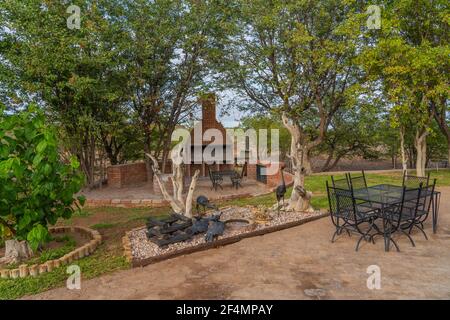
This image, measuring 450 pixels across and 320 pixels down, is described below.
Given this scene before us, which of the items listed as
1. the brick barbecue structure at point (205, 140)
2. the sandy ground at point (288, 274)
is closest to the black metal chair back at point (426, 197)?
the sandy ground at point (288, 274)

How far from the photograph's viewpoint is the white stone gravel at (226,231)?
15.6ft

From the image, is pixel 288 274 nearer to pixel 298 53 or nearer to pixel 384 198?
pixel 384 198

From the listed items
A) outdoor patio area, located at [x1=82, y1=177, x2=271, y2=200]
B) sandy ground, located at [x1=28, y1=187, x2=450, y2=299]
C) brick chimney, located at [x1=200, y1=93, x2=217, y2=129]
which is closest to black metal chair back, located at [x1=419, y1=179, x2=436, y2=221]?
sandy ground, located at [x1=28, y1=187, x2=450, y2=299]

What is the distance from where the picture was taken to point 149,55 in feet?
35.7

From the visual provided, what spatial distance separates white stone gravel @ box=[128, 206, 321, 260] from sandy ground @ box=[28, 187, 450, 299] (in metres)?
0.32

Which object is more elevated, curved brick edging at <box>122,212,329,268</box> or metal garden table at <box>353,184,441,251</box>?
metal garden table at <box>353,184,441,251</box>

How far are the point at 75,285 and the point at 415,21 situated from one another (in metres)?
13.6

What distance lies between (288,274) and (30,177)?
3.63 meters

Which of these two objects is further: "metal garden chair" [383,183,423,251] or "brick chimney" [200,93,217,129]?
"brick chimney" [200,93,217,129]

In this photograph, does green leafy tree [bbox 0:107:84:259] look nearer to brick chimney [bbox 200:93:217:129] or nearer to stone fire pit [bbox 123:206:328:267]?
stone fire pit [bbox 123:206:328:267]

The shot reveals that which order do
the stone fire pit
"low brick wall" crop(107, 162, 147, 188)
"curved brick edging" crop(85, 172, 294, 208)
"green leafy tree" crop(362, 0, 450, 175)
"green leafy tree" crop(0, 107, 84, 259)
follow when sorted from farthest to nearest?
"low brick wall" crop(107, 162, 147, 188)
"green leafy tree" crop(362, 0, 450, 175)
"curved brick edging" crop(85, 172, 294, 208)
the stone fire pit
"green leafy tree" crop(0, 107, 84, 259)

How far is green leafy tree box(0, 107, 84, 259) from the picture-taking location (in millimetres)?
3848

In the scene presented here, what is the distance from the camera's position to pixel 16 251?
4.80m

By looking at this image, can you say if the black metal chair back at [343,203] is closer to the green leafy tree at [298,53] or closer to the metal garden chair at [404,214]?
the metal garden chair at [404,214]
